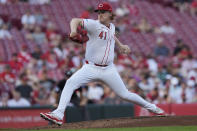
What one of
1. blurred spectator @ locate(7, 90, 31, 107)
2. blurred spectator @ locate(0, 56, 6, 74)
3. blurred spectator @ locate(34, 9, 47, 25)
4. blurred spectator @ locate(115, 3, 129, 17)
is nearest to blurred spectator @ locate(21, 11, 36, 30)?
blurred spectator @ locate(34, 9, 47, 25)

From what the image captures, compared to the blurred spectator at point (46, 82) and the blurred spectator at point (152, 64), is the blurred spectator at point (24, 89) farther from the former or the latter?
the blurred spectator at point (152, 64)

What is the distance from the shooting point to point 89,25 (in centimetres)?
781

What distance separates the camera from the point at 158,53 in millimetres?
17734

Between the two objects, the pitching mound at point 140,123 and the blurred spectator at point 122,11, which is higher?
the blurred spectator at point 122,11

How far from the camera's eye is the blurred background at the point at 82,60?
13.1 meters

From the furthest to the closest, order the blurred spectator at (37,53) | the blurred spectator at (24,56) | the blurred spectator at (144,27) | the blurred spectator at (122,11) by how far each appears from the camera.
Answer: the blurred spectator at (122,11)
the blurred spectator at (144,27)
the blurred spectator at (37,53)
the blurred spectator at (24,56)

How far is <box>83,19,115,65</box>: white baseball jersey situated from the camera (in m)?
7.89

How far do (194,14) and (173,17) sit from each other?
122cm

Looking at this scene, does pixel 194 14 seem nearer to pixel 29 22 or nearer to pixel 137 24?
pixel 137 24

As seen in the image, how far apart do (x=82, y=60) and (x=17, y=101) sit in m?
2.46

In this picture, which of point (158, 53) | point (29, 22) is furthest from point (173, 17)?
point (29, 22)

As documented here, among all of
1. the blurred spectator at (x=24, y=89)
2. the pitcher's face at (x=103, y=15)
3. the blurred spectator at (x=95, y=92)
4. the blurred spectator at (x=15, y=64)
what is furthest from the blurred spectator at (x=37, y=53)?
the pitcher's face at (x=103, y=15)

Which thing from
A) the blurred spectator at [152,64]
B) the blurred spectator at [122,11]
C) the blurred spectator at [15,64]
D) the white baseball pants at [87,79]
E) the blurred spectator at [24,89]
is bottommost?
the blurred spectator at [24,89]

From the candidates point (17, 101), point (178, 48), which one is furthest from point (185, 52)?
point (17, 101)
